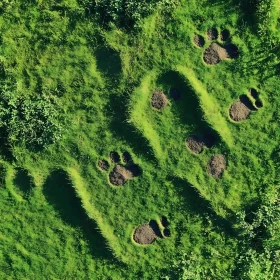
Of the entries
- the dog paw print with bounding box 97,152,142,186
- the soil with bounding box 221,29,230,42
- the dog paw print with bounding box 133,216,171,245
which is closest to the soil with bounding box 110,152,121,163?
the dog paw print with bounding box 97,152,142,186

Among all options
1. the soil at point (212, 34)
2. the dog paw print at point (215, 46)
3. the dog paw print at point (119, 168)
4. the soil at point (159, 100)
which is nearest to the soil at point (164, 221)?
the dog paw print at point (119, 168)

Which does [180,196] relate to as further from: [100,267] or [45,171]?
[45,171]

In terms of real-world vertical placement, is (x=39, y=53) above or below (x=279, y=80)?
above

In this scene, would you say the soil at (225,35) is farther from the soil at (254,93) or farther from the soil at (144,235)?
the soil at (144,235)

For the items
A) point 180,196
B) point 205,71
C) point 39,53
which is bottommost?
point 180,196

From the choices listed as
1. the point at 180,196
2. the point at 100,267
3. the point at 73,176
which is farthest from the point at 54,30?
the point at 100,267

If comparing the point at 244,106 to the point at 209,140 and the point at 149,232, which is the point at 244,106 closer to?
the point at 209,140
